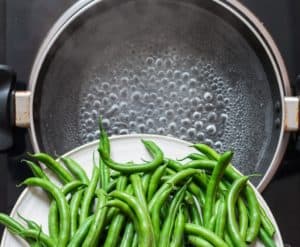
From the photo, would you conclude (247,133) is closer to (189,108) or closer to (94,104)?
(189,108)

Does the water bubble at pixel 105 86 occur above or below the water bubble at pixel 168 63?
below

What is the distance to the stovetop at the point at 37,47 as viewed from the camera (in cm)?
131

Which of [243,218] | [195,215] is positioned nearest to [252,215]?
[243,218]

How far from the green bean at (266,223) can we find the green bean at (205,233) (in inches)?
4.4

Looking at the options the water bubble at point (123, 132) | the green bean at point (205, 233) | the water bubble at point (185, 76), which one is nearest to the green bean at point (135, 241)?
the green bean at point (205, 233)

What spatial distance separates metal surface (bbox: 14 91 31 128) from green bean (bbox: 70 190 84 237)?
249 millimetres

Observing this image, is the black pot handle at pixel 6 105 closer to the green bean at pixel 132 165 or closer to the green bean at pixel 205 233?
the green bean at pixel 132 165

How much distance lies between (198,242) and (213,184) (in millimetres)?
135

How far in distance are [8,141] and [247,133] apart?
61 cm

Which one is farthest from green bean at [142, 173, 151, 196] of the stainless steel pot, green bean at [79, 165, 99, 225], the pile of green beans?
the stainless steel pot

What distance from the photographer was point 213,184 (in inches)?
43.7

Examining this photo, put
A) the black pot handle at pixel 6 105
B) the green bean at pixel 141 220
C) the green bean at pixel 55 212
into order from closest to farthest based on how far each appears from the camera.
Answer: the green bean at pixel 141 220 < the green bean at pixel 55 212 < the black pot handle at pixel 6 105

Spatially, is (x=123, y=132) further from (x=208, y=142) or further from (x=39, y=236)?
(x=39, y=236)

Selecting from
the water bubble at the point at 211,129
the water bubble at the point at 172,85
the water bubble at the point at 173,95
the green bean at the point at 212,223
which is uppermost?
the water bubble at the point at 172,85
